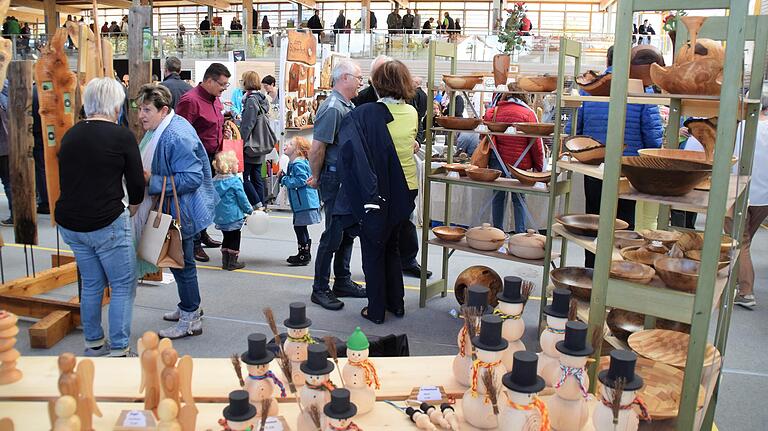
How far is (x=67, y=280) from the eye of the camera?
14.8 ft

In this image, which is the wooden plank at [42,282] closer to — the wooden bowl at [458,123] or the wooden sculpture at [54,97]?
the wooden sculpture at [54,97]

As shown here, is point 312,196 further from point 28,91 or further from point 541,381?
point 541,381

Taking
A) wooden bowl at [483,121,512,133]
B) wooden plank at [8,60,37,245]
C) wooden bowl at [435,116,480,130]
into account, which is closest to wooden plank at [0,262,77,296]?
wooden plank at [8,60,37,245]

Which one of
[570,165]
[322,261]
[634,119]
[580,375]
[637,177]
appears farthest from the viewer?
[322,261]

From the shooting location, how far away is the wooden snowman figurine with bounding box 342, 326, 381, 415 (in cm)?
161

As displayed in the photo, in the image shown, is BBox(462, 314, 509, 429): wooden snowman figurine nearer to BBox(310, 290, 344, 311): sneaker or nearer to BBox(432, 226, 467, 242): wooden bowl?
BBox(432, 226, 467, 242): wooden bowl

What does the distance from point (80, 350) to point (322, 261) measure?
151cm

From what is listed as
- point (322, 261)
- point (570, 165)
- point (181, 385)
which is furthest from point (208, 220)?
point (181, 385)

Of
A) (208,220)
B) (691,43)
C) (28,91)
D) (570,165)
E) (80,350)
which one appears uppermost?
(691,43)

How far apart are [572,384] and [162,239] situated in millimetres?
2382

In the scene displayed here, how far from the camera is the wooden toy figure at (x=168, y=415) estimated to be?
4.21 ft

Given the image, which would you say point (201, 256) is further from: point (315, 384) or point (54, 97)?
point (315, 384)

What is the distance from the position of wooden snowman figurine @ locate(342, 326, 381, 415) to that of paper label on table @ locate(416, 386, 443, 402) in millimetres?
161

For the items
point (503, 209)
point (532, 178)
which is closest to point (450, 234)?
point (532, 178)
